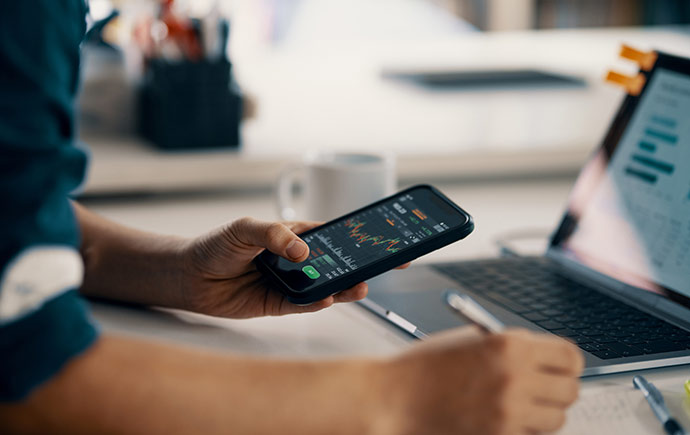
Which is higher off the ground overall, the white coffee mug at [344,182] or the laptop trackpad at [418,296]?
the white coffee mug at [344,182]

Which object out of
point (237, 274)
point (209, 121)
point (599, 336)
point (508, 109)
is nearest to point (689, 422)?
point (599, 336)

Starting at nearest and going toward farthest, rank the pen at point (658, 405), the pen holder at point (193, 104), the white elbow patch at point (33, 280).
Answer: the white elbow patch at point (33, 280)
the pen at point (658, 405)
the pen holder at point (193, 104)

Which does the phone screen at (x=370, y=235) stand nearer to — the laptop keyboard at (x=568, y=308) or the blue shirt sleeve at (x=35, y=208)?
the laptop keyboard at (x=568, y=308)

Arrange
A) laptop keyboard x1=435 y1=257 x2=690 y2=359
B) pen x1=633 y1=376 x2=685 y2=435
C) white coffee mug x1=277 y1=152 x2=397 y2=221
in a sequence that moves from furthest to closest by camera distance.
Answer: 1. white coffee mug x1=277 y1=152 x2=397 y2=221
2. laptop keyboard x1=435 y1=257 x2=690 y2=359
3. pen x1=633 y1=376 x2=685 y2=435

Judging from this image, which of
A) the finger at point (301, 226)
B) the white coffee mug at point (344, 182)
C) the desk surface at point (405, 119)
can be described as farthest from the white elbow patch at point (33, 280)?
the desk surface at point (405, 119)

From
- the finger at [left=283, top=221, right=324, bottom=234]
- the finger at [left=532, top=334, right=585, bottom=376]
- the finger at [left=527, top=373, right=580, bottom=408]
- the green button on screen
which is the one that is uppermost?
the finger at [left=532, top=334, right=585, bottom=376]

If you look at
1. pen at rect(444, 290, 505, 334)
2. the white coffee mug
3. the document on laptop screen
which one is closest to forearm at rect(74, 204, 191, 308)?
the white coffee mug

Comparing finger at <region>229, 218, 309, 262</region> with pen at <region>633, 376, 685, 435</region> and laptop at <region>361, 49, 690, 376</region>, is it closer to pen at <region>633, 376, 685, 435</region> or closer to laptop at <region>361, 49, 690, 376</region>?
laptop at <region>361, 49, 690, 376</region>

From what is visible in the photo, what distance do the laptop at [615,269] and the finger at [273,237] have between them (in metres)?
0.12

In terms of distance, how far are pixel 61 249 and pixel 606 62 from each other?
1951 mm

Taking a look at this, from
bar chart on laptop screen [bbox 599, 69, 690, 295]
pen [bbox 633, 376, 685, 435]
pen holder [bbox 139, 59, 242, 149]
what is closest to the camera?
pen [bbox 633, 376, 685, 435]

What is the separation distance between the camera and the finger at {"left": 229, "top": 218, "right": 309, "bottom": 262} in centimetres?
75

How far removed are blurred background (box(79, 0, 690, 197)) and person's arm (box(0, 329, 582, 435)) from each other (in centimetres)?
59

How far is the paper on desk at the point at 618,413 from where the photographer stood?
0.61m
